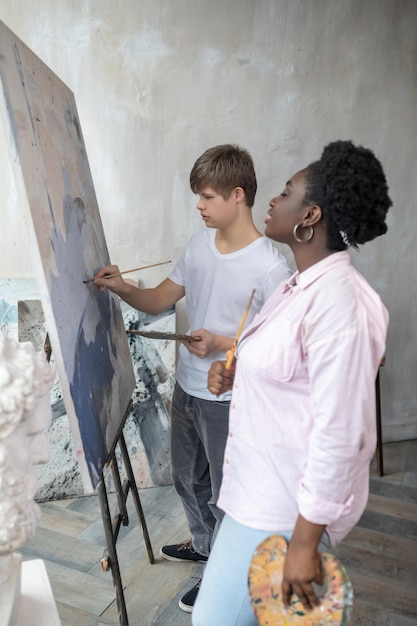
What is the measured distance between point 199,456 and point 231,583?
929mm

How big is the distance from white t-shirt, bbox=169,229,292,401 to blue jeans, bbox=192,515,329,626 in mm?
687

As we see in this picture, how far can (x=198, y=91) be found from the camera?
2867 millimetres

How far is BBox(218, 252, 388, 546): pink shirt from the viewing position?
113cm

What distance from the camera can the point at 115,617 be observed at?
209 cm

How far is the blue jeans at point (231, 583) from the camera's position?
1.26 m

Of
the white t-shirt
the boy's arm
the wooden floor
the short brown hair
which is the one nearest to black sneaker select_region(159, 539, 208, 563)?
the wooden floor

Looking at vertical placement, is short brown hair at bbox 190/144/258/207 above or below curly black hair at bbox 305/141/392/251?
above

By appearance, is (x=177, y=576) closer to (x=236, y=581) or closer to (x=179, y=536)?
(x=179, y=536)

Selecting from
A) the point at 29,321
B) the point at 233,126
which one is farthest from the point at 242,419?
the point at 233,126

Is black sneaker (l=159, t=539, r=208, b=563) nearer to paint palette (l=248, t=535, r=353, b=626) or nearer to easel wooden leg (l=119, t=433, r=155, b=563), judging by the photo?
easel wooden leg (l=119, t=433, r=155, b=563)

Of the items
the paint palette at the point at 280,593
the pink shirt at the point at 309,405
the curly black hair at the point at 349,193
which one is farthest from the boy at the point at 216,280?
the paint palette at the point at 280,593

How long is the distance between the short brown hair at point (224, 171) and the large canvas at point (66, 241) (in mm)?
360

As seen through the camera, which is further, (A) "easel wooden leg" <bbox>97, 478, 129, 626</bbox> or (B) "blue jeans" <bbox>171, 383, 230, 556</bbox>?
(B) "blue jeans" <bbox>171, 383, 230, 556</bbox>

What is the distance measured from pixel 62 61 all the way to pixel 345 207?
6.36 feet
